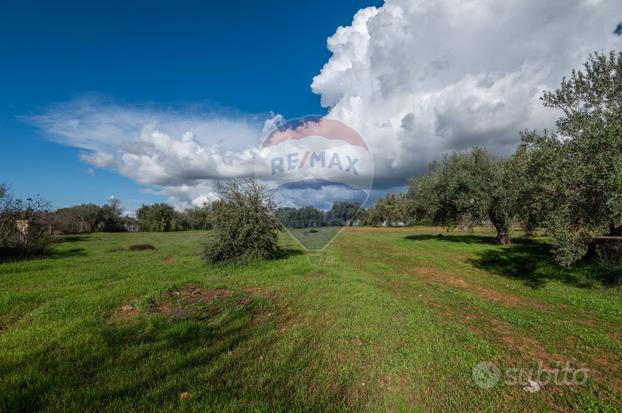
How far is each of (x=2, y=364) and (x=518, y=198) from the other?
1855cm

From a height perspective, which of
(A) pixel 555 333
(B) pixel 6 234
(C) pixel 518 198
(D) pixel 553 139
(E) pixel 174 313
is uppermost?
A: (D) pixel 553 139

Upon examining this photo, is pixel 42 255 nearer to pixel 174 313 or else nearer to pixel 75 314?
pixel 75 314

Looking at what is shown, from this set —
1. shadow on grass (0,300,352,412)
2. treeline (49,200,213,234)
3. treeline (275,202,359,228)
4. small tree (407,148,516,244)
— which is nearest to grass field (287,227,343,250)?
treeline (275,202,359,228)

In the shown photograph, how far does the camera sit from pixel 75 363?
4520 millimetres

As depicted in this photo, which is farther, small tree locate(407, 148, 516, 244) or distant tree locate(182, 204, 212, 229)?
distant tree locate(182, 204, 212, 229)

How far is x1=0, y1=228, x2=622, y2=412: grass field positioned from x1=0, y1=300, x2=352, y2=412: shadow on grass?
0.02 m

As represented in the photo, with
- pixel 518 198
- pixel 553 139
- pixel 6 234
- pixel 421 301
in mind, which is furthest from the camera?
pixel 6 234

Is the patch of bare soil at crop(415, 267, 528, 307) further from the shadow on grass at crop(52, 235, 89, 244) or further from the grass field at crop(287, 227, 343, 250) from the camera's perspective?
the shadow on grass at crop(52, 235, 89, 244)

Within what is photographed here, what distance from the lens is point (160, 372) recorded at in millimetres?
4301

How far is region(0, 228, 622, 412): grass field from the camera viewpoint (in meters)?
3.83

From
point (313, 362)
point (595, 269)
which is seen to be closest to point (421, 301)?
point (313, 362)

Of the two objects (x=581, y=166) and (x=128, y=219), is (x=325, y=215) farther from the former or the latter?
(x=128, y=219)

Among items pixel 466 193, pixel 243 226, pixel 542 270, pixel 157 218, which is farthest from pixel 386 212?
pixel 243 226

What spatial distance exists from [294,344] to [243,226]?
10218 millimetres
